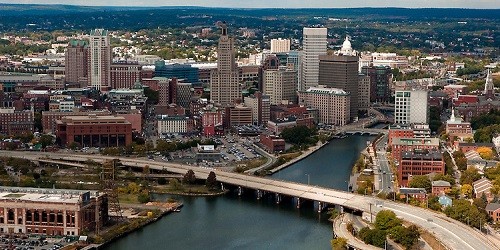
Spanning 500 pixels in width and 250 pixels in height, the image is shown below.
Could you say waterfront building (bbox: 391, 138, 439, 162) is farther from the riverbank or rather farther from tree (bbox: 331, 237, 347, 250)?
tree (bbox: 331, 237, 347, 250)

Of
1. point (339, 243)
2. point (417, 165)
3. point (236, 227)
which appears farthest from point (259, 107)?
point (339, 243)

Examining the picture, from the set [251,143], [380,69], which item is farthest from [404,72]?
[251,143]

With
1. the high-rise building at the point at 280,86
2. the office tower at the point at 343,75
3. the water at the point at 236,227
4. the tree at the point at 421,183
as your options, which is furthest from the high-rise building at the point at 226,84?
the tree at the point at 421,183

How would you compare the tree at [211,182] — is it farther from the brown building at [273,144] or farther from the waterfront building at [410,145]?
the brown building at [273,144]

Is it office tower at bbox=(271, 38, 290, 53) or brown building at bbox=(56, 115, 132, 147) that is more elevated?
office tower at bbox=(271, 38, 290, 53)

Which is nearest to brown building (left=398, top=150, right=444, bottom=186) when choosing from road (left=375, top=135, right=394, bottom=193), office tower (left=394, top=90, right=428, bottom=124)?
road (left=375, top=135, right=394, bottom=193)

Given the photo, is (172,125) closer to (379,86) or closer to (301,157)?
(301,157)
